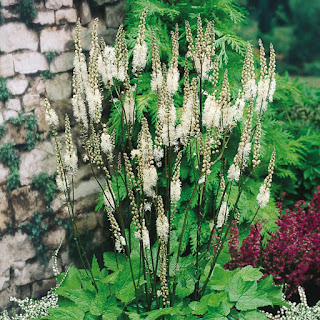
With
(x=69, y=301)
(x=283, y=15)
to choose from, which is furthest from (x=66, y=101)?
(x=283, y=15)

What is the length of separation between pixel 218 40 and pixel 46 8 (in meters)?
1.24

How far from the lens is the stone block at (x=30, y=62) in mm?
2791

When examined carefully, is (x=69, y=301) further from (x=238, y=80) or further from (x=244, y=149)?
(x=238, y=80)

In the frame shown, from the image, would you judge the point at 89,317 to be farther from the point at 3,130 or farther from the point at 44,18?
the point at 44,18

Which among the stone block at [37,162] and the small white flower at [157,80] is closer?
the small white flower at [157,80]

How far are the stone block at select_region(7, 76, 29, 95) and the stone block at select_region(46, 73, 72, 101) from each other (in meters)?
0.17

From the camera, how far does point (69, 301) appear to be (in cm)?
251

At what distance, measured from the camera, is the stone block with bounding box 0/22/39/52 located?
2701mm

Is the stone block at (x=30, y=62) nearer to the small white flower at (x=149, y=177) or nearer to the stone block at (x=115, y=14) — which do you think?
the stone block at (x=115, y=14)

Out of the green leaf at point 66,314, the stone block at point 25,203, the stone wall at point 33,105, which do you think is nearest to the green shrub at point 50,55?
the stone wall at point 33,105

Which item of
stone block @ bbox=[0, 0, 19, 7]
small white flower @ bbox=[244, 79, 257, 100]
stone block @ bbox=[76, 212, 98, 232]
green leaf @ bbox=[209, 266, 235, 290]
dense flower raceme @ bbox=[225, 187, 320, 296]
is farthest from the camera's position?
stone block @ bbox=[76, 212, 98, 232]

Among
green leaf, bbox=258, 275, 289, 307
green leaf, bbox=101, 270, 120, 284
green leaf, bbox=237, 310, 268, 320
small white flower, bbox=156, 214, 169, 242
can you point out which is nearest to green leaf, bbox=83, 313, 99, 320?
green leaf, bbox=101, 270, 120, 284

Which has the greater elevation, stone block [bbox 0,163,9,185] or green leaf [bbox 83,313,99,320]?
stone block [bbox 0,163,9,185]

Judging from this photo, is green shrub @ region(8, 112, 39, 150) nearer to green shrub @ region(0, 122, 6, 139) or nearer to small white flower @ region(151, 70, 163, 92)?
green shrub @ region(0, 122, 6, 139)
